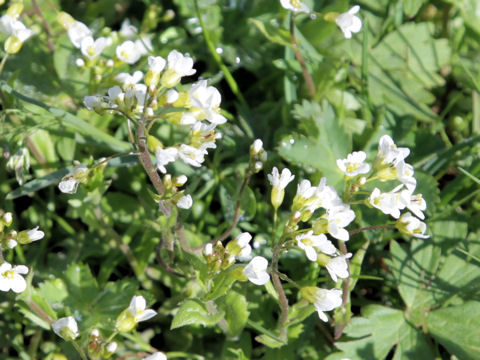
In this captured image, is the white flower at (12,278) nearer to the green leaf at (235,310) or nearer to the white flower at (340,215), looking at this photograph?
the green leaf at (235,310)

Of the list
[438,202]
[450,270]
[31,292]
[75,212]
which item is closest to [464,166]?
[438,202]

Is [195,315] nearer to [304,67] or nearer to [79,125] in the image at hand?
[79,125]

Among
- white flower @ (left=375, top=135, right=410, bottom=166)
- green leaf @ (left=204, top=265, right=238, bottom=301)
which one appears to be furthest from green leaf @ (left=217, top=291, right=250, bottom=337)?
white flower @ (left=375, top=135, right=410, bottom=166)

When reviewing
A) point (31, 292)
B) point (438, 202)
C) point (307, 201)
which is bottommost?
point (31, 292)

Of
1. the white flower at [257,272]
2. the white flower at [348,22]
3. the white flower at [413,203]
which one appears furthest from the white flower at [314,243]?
the white flower at [348,22]

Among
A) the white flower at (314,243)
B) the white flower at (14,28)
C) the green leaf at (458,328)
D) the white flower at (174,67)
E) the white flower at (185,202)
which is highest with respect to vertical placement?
the white flower at (174,67)

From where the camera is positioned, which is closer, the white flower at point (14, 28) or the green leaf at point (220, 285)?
the green leaf at point (220, 285)

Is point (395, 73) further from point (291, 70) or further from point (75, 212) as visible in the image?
point (75, 212)

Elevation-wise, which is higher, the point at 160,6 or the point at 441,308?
the point at 160,6

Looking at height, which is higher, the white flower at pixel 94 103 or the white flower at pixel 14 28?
the white flower at pixel 94 103
